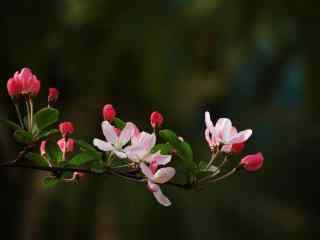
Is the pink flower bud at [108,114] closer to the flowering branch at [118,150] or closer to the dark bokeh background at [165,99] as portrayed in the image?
the flowering branch at [118,150]

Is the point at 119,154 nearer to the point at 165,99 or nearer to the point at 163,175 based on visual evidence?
the point at 163,175

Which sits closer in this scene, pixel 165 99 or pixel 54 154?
pixel 54 154

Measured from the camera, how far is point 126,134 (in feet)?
1.65

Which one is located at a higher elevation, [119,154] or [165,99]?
[165,99]

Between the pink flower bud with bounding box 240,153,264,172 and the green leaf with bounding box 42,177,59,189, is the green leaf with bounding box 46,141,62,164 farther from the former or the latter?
the pink flower bud with bounding box 240,153,264,172

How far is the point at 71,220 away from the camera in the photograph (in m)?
3.33

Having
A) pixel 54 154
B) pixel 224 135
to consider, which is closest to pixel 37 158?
pixel 54 154

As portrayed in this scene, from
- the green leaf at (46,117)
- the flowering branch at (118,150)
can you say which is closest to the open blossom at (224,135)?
the flowering branch at (118,150)

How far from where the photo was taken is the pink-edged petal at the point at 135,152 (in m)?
0.48

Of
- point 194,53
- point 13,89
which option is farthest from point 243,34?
point 13,89

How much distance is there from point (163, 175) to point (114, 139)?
0.13 feet

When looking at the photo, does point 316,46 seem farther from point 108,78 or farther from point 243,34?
point 108,78

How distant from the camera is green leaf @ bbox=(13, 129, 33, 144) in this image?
49cm

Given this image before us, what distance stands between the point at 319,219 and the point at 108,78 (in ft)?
3.77
